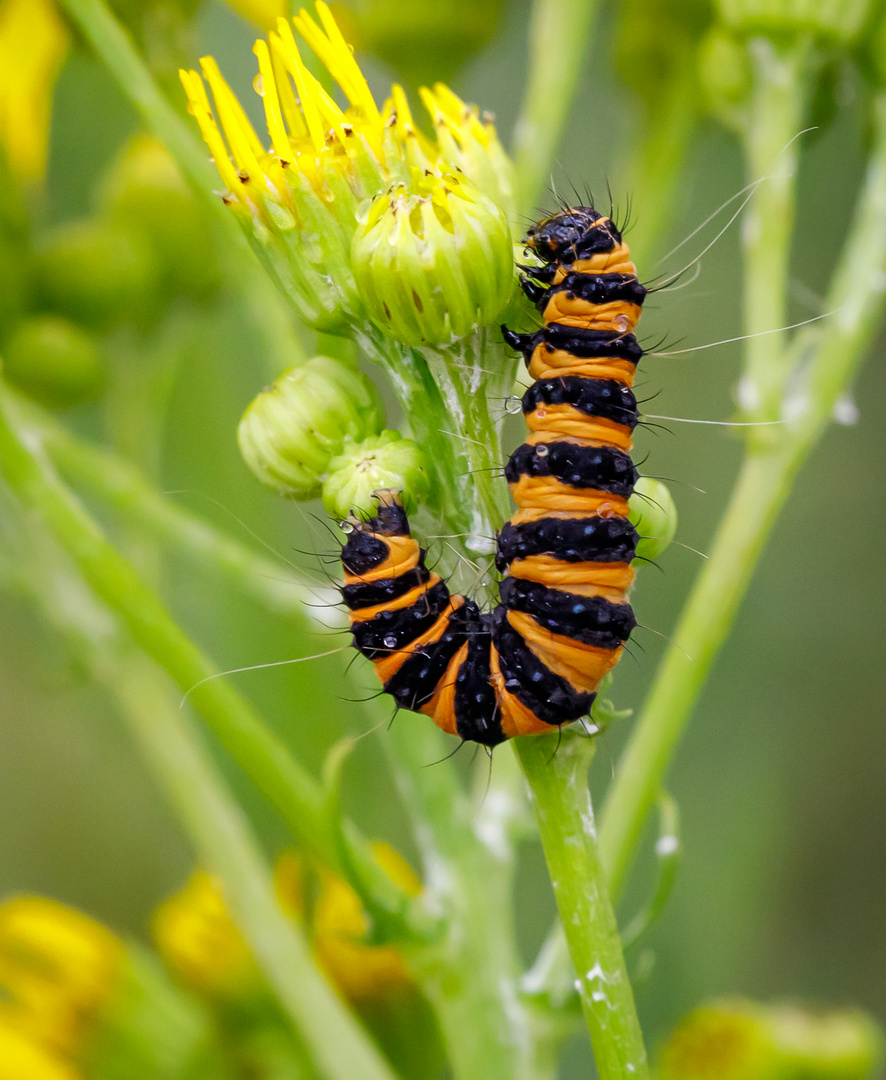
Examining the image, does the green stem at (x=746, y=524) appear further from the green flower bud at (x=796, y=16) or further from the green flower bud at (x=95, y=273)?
the green flower bud at (x=95, y=273)

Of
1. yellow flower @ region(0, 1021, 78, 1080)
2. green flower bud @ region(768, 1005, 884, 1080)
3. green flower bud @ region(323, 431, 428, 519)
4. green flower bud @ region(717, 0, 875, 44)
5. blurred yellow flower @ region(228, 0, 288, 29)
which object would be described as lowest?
green flower bud @ region(768, 1005, 884, 1080)

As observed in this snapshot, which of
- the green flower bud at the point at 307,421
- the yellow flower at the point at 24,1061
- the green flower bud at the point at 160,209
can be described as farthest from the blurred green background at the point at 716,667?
the green flower bud at the point at 307,421

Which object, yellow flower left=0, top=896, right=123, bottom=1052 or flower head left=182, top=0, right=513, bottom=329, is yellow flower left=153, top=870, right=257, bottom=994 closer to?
yellow flower left=0, top=896, right=123, bottom=1052

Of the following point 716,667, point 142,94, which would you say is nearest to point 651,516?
point 142,94

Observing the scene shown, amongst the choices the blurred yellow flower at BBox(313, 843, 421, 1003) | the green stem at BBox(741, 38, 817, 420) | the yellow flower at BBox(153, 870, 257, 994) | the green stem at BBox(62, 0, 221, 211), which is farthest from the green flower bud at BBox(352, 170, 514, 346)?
the yellow flower at BBox(153, 870, 257, 994)

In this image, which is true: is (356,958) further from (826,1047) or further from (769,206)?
(769,206)
